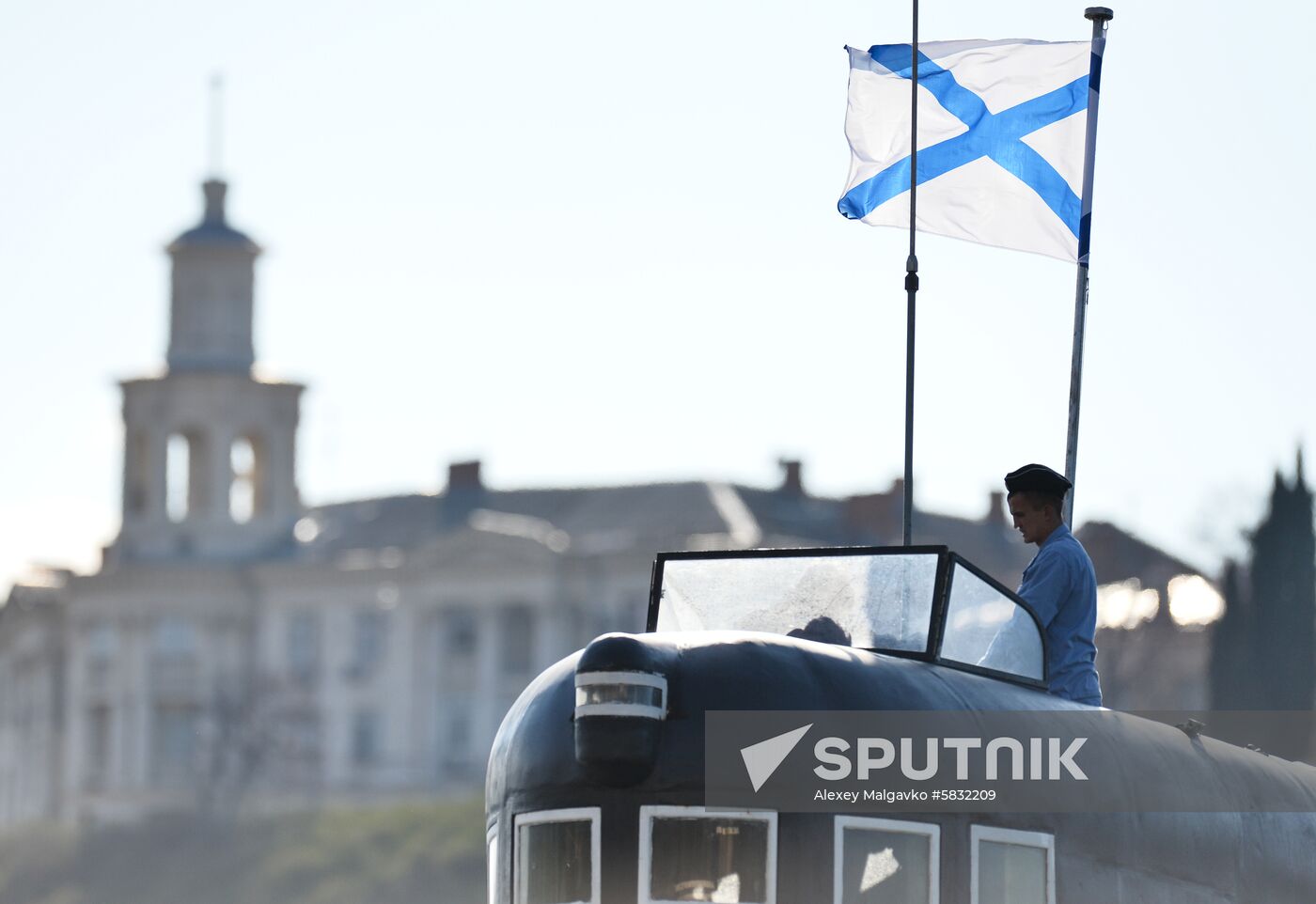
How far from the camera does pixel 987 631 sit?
13102mm

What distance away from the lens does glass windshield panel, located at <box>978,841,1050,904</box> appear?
12.1 meters

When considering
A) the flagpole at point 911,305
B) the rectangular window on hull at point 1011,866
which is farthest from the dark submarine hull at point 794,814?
the flagpole at point 911,305

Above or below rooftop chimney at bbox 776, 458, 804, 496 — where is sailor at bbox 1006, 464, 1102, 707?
above

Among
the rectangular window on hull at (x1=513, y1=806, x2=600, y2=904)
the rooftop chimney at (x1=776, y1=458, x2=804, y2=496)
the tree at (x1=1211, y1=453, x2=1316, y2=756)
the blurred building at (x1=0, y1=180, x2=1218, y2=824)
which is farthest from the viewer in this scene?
the rooftop chimney at (x1=776, y1=458, x2=804, y2=496)

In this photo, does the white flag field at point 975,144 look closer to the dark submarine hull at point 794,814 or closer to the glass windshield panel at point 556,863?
the dark submarine hull at point 794,814

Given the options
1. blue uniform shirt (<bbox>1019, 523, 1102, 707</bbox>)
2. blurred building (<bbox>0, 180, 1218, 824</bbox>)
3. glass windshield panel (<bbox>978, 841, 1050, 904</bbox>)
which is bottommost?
blurred building (<bbox>0, 180, 1218, 824</bbox>)

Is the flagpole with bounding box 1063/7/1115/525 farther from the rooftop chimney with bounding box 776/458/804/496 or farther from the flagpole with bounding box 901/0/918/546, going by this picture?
the rooftop chimney with bounding box 776/458/804/496

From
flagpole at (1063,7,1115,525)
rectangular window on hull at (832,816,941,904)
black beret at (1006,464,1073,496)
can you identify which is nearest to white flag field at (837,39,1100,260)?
flagpole at (1063,7,1115,525)

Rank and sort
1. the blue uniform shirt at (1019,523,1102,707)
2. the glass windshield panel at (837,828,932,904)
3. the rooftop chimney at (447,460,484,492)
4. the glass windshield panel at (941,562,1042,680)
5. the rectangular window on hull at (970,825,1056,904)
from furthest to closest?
the rooftop chimney at (447,460,484,492) → the blue uniform shirt at (1019,523,1102,707) → the glass windshield panel at (941,562,1042,680) → the rectangular window on hull at (970,825,1056,904) → the glass windshield panel at (837,828,932,904)

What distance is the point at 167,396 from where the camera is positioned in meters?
136

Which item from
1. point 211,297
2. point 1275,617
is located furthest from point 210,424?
point 1275,617

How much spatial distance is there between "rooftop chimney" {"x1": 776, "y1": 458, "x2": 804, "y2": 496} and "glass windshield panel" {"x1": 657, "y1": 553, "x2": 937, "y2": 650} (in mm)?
118439

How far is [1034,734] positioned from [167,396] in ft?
410

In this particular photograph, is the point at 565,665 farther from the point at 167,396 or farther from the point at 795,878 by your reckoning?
the point at 167,396
